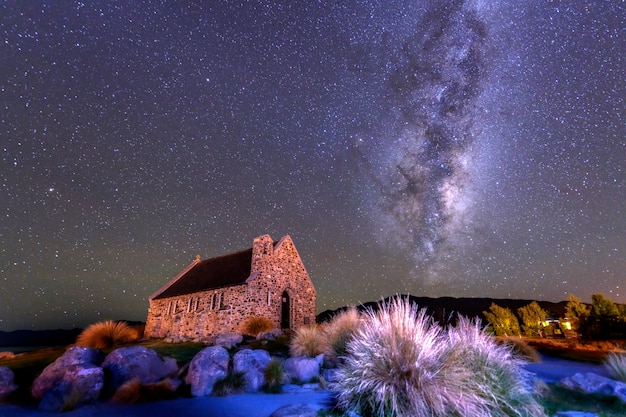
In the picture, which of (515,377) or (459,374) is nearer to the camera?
(459,374)

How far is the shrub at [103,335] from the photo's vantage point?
58.9ft

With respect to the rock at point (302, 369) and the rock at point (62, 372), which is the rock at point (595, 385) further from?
the rock at point (62, 372)

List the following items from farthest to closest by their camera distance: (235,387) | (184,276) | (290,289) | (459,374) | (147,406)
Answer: (184,276) → (290,289) → (235,387) → (147,406) → (459,374)

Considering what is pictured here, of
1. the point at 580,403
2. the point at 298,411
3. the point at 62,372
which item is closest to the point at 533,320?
the point at 580,403

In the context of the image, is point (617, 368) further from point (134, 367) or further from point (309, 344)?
point (134, 367)

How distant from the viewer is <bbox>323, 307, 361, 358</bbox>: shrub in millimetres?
10753

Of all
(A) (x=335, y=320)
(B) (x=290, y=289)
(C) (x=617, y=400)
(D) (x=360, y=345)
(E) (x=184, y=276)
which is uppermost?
(E) (x=184, y=276)

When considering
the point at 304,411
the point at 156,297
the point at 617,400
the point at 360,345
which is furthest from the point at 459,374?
the point at 156,297

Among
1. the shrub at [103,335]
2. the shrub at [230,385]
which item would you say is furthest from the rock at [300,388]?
the shrub at [103,335]

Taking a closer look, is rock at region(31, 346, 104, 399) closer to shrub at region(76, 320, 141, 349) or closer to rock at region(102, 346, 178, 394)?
rock at region(102, 346, 178, 394)

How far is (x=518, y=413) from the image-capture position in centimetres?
595

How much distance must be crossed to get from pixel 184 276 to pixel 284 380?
2868 centimetres

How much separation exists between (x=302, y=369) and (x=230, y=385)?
213 cm

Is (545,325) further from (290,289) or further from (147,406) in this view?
(147,406)
